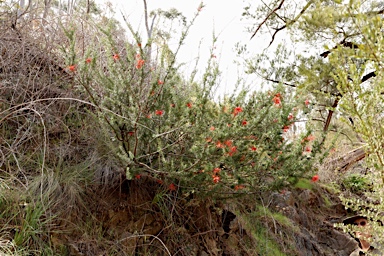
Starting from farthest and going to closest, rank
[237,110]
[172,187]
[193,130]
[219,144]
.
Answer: [172,187], [237,110], [193,130], [219,144]

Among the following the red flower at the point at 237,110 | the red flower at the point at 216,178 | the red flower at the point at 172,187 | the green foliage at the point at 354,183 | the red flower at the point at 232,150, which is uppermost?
the red flower at the point at 237,110

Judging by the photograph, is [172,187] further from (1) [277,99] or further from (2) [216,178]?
(1) [277,99]

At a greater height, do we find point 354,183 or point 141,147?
point 354,183

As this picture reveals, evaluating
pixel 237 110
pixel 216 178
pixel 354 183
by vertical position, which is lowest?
pixel 216 178

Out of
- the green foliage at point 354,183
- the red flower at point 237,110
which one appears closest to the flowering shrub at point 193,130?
the red flower at point 237,110

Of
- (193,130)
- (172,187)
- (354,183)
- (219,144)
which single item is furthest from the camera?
(354,183)

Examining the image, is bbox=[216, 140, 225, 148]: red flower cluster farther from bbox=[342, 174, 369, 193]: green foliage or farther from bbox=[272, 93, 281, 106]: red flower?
bbox=[342, 174, 369, 193]: green foliage

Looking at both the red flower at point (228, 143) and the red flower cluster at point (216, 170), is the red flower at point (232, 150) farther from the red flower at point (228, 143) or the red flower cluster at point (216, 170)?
the red flower cluster at point (216, 170)

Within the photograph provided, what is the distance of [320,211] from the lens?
612cm

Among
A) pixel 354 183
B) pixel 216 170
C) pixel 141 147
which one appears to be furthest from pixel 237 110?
pixel 354 183

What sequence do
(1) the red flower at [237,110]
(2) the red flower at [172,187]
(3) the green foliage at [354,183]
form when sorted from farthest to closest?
(3) the green foliage at [354,183]
(2) the red flower at [172,187]
(1) the red flower at [237,110]

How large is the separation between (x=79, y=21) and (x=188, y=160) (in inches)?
90.6

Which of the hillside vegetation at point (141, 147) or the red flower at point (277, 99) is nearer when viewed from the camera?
the hillside vegetation at point (141, 147)

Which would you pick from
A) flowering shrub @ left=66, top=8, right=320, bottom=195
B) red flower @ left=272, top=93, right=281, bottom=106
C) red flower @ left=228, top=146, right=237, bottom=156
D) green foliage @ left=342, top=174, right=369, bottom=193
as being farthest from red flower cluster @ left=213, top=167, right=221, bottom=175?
green foliage @ left=342, top=174, right=369, bottom=193
